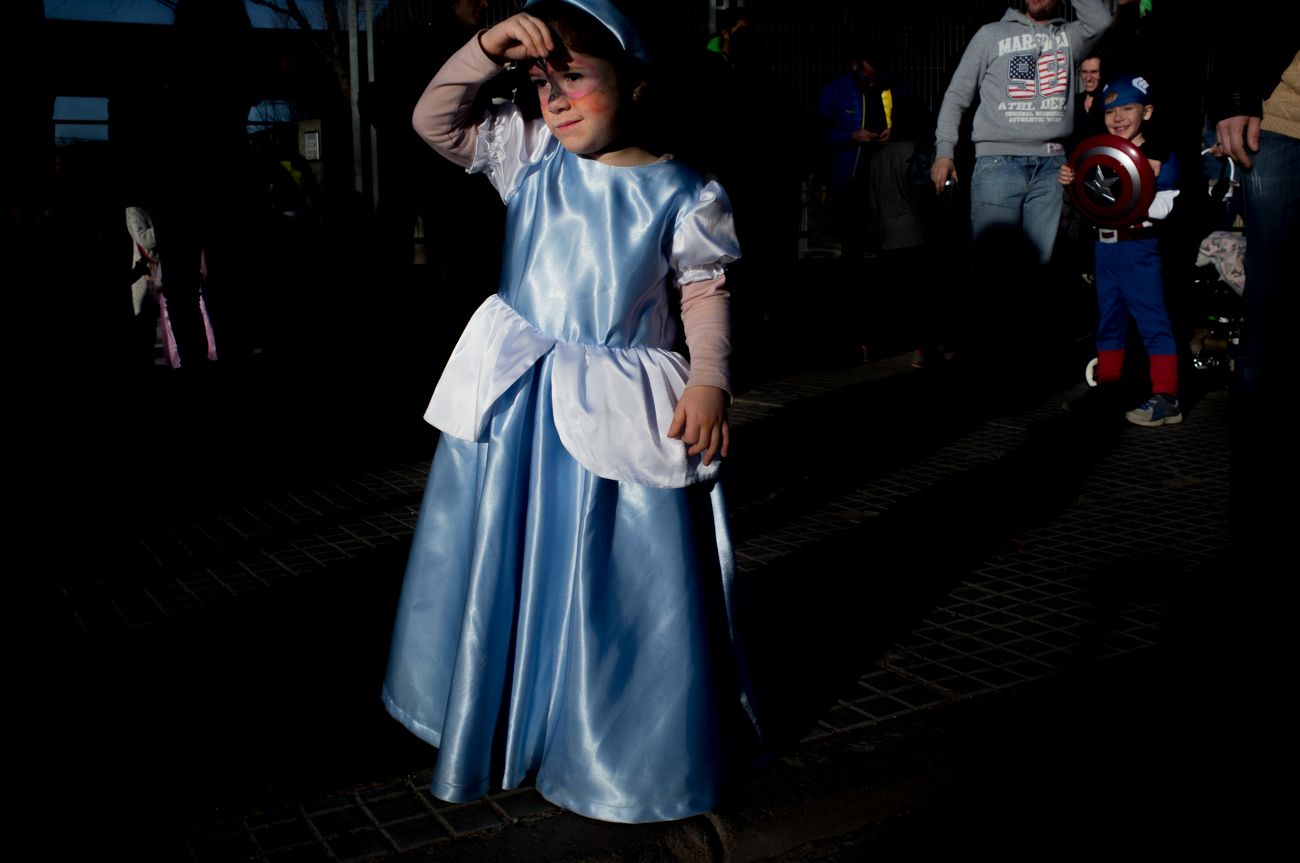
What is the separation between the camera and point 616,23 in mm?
2424

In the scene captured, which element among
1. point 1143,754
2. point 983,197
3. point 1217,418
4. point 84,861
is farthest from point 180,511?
point 1217,418

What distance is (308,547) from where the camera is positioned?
4.39 meters

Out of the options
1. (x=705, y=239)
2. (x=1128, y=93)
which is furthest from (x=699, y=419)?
(x=1128, y=93)

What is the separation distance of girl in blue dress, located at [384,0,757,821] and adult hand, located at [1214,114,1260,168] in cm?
193

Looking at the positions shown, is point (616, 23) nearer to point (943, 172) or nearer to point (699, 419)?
point (699, 419)

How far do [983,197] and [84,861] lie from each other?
6093mm

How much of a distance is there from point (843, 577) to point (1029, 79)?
4007 mm

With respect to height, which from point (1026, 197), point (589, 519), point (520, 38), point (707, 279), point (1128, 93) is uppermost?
point (1128, 93)

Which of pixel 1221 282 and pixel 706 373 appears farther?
pixel 1221 282

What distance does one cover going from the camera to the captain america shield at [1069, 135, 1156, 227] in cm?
648

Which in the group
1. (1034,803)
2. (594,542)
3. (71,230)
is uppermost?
(71,230)

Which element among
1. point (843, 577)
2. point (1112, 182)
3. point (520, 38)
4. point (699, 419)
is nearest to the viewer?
point (520, 38)

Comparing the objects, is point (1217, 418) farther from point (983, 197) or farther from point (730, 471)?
point (730, 471)

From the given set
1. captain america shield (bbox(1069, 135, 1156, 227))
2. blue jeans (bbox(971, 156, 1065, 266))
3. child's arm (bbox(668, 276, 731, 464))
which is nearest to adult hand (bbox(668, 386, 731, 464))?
child's arm (bbox(668, 276, 731, 464))
